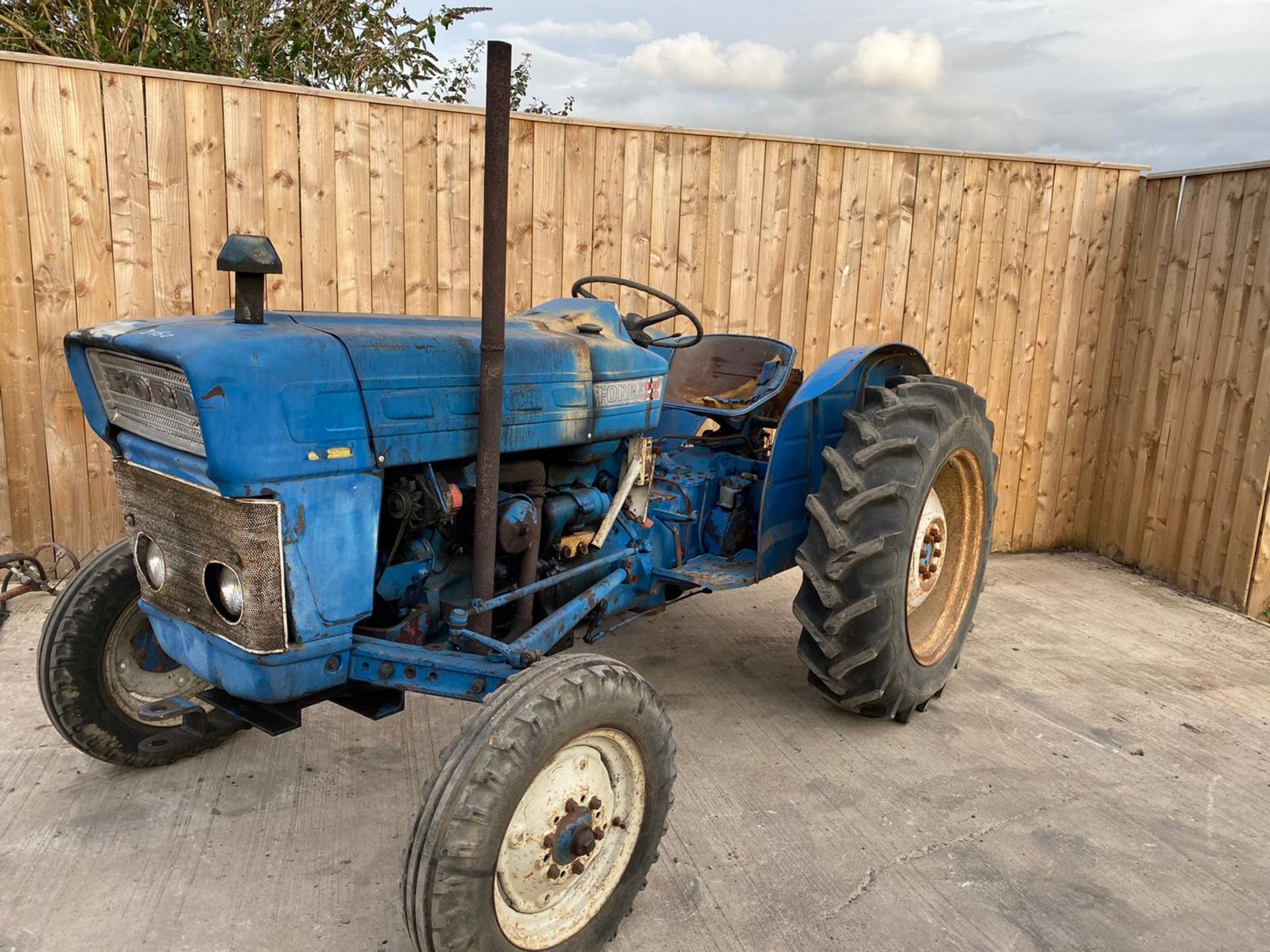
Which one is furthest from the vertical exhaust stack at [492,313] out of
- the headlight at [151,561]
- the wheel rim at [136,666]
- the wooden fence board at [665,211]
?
the wooden fence board at [665,211]

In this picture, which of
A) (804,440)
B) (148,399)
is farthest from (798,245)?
(148,399)

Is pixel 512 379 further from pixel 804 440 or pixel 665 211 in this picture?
pixel 665 211

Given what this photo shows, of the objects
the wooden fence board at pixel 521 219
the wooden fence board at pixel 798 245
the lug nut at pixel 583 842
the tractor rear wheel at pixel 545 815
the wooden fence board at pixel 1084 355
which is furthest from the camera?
the wooden fence board at pixel 1084 355

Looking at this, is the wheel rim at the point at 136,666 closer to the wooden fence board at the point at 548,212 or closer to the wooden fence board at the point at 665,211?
the wooden fence board at the point at 548,212

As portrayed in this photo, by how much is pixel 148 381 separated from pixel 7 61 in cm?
257

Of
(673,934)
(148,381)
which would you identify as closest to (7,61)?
(148,381)

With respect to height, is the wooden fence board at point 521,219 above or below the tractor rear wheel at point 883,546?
above

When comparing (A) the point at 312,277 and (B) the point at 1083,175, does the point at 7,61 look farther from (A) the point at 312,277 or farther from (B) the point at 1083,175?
(B) the point at 1083,175

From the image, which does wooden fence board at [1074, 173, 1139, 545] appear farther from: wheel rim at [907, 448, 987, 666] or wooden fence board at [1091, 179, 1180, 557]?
wheel rim at [907, 448, 987, 666]

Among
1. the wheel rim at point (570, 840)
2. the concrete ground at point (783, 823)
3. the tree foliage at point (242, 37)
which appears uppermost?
the tree foliage at point (242, 37)

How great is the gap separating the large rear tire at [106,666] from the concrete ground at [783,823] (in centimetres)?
15

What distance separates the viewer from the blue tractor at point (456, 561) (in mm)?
1924

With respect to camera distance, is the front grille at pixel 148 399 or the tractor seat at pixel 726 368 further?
the tractor seat at pixel 726 368

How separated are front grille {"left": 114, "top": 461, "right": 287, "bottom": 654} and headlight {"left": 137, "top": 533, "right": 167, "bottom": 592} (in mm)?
23
